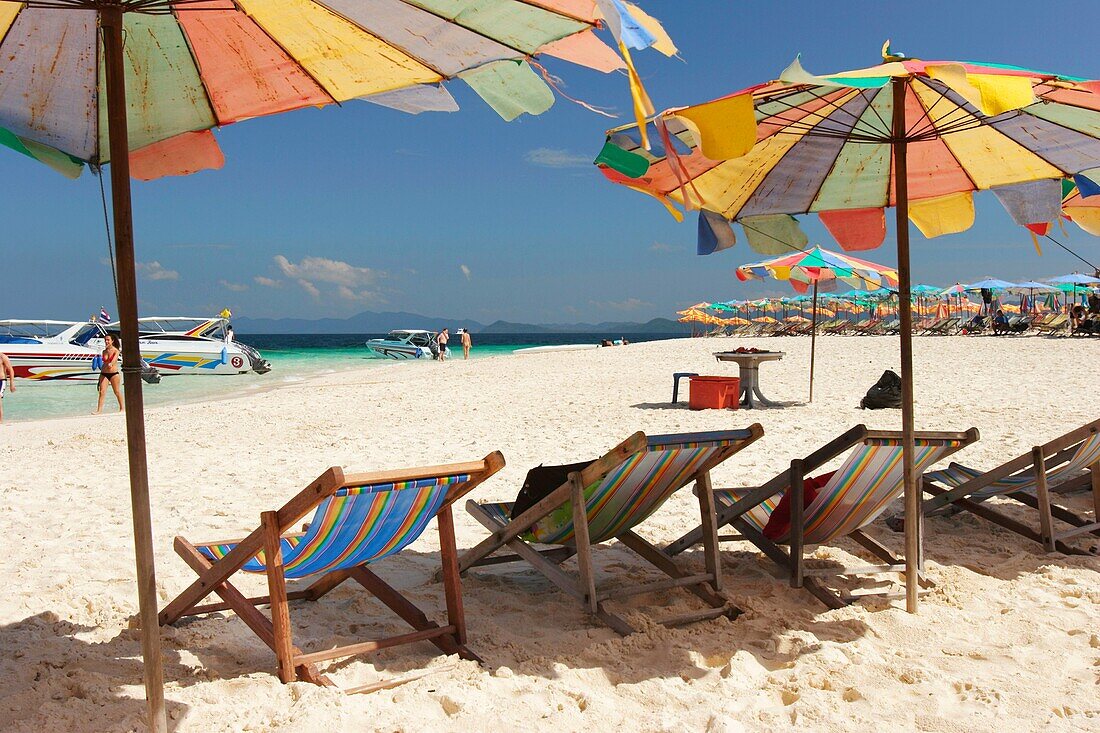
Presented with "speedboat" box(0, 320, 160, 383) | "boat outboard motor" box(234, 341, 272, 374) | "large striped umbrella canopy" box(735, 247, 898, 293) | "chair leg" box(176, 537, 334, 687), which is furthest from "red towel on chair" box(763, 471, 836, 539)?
"boat outboard motor" box(234, 341, 272, 374)

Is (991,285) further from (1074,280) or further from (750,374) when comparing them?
(750,374)

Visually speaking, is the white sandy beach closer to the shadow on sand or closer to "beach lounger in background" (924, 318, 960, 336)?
the shadow on sand

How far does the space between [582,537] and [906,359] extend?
4.70 feet

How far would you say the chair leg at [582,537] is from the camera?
9.91 ft

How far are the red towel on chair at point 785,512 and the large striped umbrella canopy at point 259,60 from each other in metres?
2.07

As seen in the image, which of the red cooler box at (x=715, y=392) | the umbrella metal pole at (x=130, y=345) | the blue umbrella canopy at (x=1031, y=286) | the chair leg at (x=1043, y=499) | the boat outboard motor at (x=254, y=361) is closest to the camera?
the umbrella metal pole at (x=130, y=345)

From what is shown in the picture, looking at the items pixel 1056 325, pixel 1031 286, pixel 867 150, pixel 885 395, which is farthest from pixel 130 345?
pixel 1031 286

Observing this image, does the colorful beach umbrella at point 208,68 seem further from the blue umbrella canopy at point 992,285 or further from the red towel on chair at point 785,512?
the blue umbrella canopy at point 992,285

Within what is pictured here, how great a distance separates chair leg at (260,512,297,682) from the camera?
2.46m

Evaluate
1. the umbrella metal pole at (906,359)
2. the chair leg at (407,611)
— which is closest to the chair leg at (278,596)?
the chair leg at (407,611)

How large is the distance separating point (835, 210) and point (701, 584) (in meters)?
2.06

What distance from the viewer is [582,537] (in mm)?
3053

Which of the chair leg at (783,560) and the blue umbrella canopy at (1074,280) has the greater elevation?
the blue umbrella canopy at (1074,280)

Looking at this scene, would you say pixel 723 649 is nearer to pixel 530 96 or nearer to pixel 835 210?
pixel 530 96
